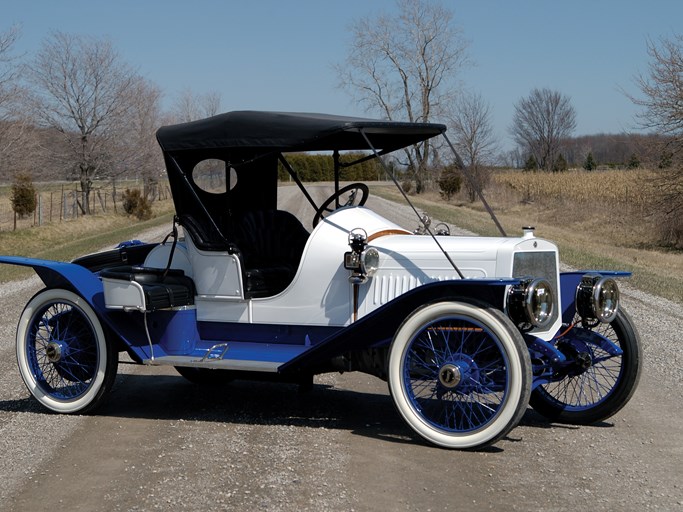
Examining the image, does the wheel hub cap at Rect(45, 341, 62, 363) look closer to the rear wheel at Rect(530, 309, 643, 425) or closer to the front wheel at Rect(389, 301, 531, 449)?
the front wheel at Rect(389, 301, 531, 449)

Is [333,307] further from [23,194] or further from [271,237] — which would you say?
[23,194]

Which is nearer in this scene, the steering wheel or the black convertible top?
the black convertible top

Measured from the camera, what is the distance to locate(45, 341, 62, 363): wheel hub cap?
22.2 ft

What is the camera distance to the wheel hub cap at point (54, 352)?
6.78 m

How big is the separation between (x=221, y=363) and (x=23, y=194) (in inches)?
1088

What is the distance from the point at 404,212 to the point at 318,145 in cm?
2358

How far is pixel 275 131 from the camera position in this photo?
6422 millimetres

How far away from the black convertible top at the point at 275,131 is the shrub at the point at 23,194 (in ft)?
87.1

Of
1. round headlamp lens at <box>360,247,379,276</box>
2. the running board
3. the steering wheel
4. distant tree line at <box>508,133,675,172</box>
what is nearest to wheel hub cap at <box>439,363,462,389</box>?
A: round headlamp lens at <box>360,247,379,276</box>

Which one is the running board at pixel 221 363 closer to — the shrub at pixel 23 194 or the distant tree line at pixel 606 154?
the distant tree line at pixel 606 154

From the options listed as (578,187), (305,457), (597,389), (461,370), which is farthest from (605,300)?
(578,187)

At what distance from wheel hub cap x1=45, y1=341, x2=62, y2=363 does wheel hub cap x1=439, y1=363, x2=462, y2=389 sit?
3005mm

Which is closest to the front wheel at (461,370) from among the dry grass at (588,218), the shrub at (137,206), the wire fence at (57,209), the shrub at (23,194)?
the dry grass at (588,218)

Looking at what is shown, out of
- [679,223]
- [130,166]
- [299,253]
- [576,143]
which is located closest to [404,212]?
[679,223]
